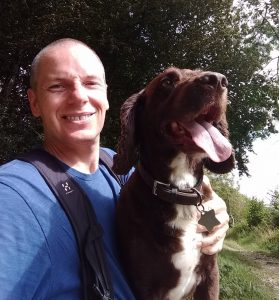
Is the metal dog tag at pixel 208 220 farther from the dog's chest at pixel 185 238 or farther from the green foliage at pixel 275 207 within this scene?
the green foliage at pixel 275 207

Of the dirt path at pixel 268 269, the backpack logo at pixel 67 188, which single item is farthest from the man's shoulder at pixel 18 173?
the dirt path at pixel 268 269

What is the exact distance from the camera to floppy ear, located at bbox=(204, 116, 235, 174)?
8.44 feet

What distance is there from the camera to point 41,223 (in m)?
1.82

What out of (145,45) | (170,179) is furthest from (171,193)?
(145,45)

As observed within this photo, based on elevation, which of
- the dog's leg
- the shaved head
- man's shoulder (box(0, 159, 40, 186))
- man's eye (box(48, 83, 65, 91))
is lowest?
the dog's leg

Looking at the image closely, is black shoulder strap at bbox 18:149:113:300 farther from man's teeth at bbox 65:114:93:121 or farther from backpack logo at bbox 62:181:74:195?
man's teeth at bbox 65:114:93:121

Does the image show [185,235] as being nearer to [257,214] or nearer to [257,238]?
[257,238]

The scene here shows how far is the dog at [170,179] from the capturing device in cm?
224

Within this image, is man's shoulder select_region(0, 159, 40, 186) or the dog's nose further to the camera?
the dog's nose

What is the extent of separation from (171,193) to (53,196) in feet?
2.25

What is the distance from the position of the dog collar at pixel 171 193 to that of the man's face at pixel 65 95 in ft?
1.23

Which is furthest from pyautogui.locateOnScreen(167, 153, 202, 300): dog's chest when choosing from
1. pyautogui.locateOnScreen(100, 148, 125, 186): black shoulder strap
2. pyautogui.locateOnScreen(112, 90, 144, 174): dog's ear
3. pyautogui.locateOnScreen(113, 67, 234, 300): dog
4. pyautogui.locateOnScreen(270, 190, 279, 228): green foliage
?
pyautogui.locateOnScreen(270, 190, 279, 228): green foliage

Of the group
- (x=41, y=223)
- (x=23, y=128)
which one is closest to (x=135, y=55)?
(x=23, y=128)

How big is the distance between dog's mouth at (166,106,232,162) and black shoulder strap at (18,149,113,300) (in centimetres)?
64
